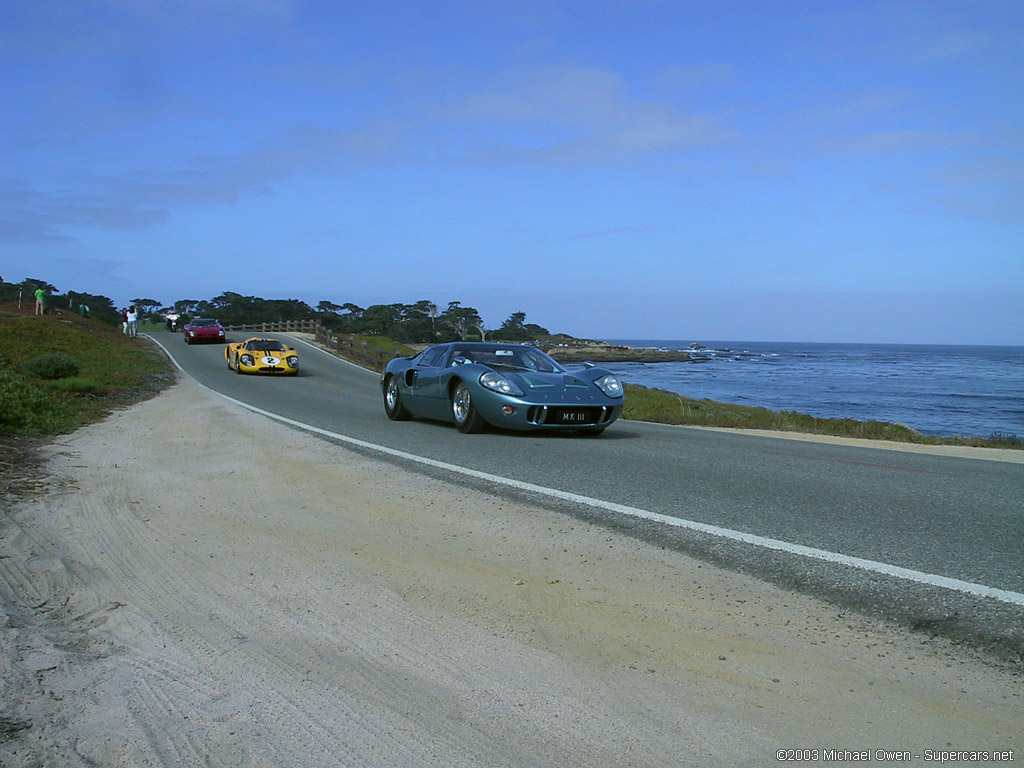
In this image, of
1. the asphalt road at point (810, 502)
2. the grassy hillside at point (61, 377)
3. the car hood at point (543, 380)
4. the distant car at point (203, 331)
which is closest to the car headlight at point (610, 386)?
the car hood at point (543, 380)

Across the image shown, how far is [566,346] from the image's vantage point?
12812 cm

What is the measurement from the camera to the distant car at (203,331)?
43.5 meters

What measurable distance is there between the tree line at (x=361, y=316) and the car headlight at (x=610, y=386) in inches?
2909

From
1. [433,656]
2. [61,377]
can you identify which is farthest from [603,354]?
[433,656]

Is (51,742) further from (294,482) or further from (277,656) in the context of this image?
(294,482)

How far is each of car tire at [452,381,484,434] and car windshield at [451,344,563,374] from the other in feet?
1.62

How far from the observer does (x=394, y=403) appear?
12945mm

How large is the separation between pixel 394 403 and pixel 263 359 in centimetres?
1568

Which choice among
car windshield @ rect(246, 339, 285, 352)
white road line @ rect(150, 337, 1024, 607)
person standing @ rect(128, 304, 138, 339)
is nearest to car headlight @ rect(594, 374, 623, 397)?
white road line @ rect(150, 337, 1024, 607)

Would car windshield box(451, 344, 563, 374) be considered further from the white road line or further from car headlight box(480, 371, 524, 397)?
the white road line

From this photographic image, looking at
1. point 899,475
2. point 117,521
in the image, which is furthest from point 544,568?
point 899,475

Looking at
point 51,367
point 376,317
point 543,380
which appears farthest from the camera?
point 376,317

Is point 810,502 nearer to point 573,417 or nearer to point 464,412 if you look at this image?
point 573,417

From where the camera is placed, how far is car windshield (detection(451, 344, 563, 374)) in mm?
11188
